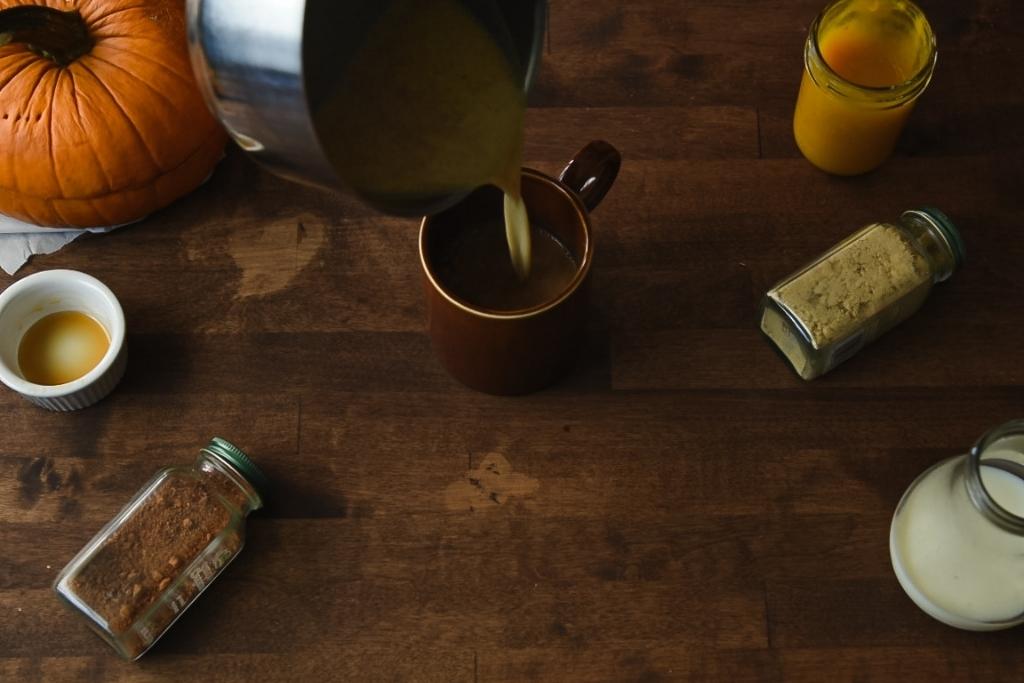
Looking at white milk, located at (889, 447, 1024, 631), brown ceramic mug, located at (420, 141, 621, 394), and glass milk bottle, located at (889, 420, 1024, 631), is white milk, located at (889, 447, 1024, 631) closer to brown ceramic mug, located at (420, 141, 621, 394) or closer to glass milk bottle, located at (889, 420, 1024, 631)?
glass milk bottle, located at (889, 420, 1024, 631)

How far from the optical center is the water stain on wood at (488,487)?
964 millimetres

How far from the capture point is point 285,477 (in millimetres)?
975

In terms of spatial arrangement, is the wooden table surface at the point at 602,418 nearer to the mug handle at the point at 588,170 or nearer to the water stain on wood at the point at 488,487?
the water stain on wood at the point at 488,487

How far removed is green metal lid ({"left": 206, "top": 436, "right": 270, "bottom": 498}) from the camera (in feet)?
3.01

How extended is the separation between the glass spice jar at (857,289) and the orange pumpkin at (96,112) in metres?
0.55

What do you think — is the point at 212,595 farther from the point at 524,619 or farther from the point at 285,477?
the point at 524,619

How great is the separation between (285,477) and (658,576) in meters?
0.33

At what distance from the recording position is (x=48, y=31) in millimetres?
972

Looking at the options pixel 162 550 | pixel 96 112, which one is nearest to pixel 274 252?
pixel 96 112

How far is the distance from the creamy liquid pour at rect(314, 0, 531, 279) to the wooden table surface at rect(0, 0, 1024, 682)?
0.83ft

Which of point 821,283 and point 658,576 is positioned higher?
point 821,283

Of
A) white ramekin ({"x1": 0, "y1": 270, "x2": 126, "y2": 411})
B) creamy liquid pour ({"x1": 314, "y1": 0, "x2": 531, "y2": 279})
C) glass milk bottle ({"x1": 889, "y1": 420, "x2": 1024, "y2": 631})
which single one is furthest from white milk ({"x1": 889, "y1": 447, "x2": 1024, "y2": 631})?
white ramekin ({"x1": 0, "y1": 270, "x2": 126, "y2": 411})

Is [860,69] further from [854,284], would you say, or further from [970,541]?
[970,541]

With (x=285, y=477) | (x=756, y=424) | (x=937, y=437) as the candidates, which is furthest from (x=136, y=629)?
(x=937, y=437)
